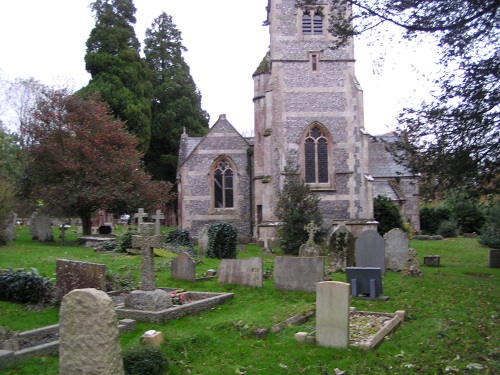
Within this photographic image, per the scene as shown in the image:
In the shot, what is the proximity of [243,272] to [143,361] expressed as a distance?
20.4ft

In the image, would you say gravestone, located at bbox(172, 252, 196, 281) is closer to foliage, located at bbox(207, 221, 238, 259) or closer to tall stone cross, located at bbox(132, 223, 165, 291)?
tall stone cross, located at bbox(132, 223, 165, 291)

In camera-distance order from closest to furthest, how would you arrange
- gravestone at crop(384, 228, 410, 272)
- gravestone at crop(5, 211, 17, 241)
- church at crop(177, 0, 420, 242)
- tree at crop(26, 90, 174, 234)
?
gravestone at crop(384, 228, 410, 272)
gravestone at crop(5, 211, 17, 241)
tree at crop(26, 90, 174, 234)
church at crop(177, 0, 420, 242)

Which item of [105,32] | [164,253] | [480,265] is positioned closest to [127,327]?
[164,253]

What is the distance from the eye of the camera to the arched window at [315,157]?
83.7ft

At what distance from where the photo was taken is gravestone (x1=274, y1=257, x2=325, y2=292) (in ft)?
39.4

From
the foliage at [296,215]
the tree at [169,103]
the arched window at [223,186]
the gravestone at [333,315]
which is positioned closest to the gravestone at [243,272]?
the gravestone at [333,315]

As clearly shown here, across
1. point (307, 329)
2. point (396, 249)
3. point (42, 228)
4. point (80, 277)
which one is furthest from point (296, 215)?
point (307, 329)

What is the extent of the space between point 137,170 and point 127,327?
52.1ft

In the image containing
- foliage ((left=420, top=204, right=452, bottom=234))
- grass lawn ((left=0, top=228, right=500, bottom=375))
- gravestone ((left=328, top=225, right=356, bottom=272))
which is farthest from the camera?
foliage ((left=420, top=204, right=452, bottom=234))

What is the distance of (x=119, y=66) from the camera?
124ft

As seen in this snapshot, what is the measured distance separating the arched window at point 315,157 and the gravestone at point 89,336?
2054 cm

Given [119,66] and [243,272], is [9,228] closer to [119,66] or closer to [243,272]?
[243,272]

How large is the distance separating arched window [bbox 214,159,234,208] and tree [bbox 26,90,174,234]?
5.31m

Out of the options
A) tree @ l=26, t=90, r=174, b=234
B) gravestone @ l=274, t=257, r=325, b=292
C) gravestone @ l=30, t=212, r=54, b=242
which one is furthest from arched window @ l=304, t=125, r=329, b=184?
gravestone @ l=274, t=257, r=325, b=292
